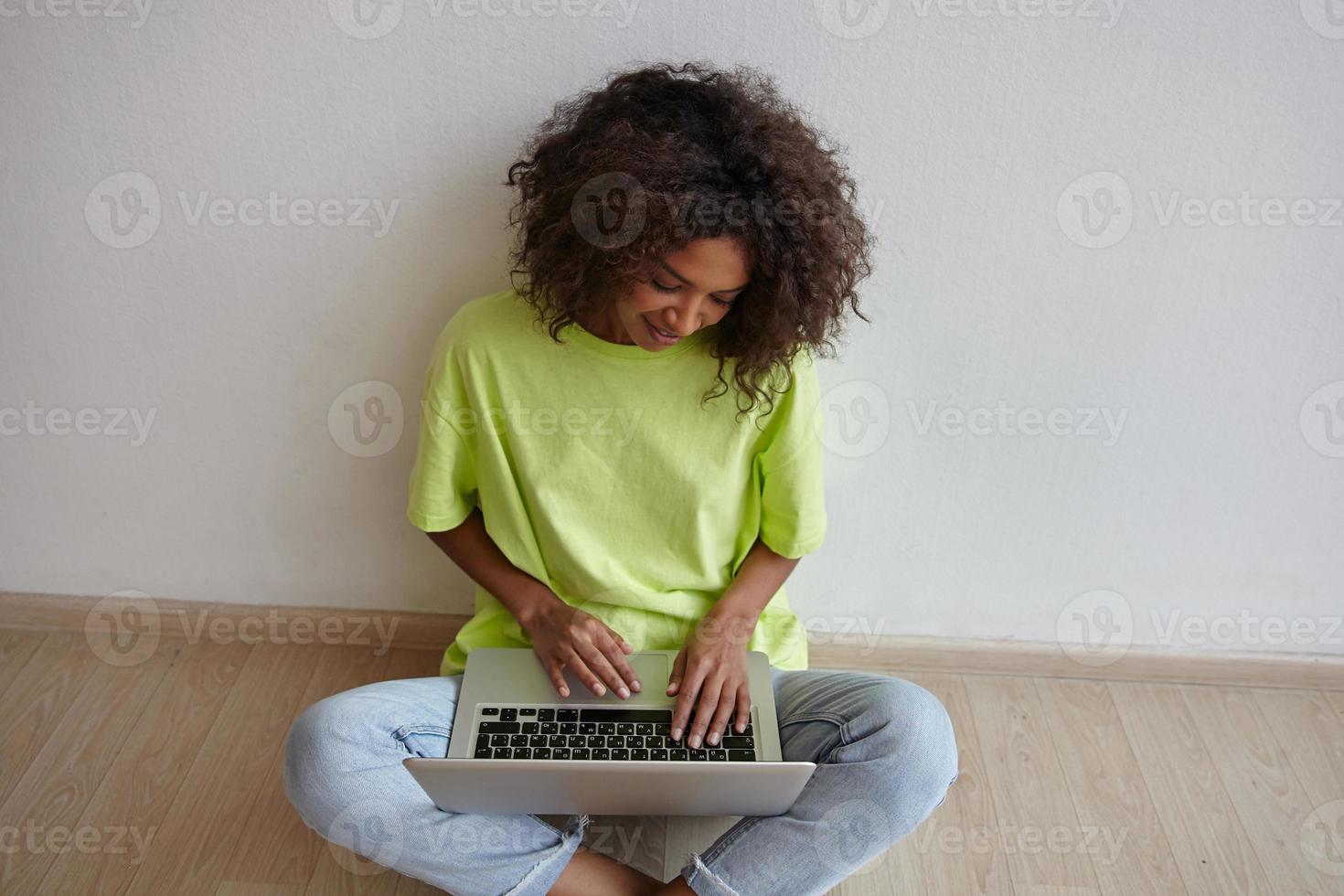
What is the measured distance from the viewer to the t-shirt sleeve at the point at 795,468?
1.17 metres

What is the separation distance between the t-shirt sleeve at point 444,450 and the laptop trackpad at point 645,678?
237 millimetres

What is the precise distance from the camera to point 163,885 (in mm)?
1207

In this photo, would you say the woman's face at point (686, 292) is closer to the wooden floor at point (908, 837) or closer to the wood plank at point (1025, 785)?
the wooden floor at point (908, 837)

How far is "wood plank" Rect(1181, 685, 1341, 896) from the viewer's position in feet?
4.14

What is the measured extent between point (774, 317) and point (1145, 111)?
463mm

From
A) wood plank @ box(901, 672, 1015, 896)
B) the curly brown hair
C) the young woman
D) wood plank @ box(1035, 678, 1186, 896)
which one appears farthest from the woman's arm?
wood plank @ box(1035, 678, 1186, 896)

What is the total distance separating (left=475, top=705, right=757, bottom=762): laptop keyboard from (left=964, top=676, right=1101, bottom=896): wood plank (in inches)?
16.1

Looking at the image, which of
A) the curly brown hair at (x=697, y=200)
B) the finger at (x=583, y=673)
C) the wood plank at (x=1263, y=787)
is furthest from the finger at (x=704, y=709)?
the wood plank at (x=1263, y=787)

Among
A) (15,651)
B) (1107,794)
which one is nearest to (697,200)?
(1107,794)

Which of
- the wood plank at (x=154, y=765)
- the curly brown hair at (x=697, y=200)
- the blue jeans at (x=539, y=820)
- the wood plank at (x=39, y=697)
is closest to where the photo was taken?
the curly brown hair at (x=697, y=200)

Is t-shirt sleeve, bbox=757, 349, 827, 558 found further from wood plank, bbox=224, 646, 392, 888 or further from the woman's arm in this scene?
wood plank, bbox=224, 646, 392, 888

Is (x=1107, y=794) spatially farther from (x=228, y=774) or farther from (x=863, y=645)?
(x=228, y=774)

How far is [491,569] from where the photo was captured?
1258 millimetres

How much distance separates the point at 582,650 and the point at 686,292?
413mm
